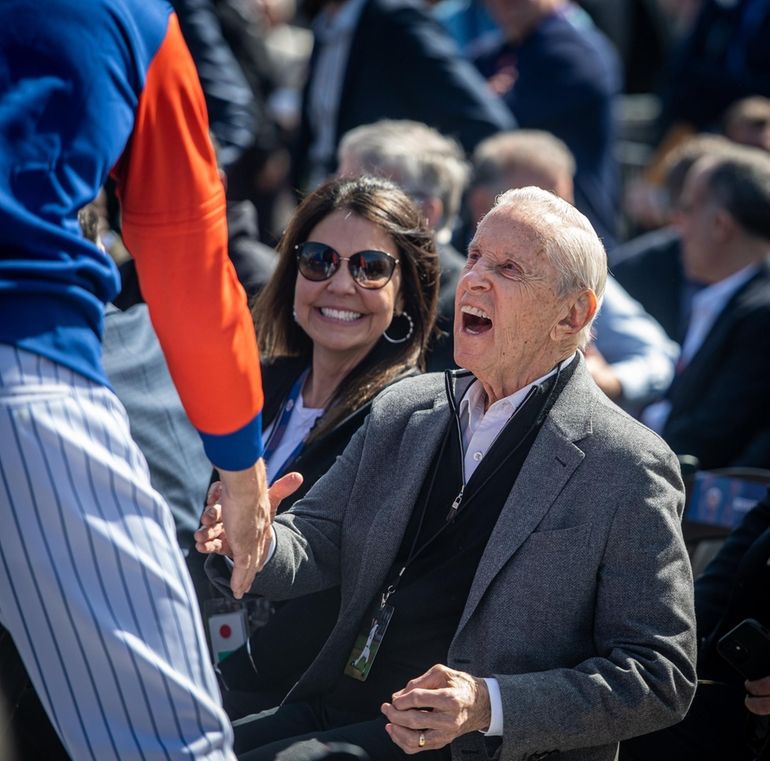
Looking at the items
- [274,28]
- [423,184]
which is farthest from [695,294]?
[274,28]

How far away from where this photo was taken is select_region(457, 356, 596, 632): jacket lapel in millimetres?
2492

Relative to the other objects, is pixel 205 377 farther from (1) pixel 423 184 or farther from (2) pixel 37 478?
(1) pixel 423 184

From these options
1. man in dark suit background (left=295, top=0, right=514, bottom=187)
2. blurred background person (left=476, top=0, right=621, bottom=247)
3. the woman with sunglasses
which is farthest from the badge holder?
blurred background person (left=476, top=0, right=621, bottom=247)

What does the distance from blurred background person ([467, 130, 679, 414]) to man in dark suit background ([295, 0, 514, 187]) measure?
440 mm

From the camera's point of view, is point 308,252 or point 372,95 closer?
point 308,252

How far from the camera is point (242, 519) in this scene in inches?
89.6

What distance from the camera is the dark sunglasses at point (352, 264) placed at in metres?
3.37

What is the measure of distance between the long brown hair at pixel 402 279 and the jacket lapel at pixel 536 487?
780 millimetres

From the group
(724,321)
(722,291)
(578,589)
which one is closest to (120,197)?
(578,589)

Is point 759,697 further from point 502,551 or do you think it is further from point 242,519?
point 242,519

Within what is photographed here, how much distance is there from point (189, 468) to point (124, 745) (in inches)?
56.1

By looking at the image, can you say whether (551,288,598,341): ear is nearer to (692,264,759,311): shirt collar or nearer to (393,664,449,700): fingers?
(393,664,449,700): fingers

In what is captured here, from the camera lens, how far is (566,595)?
2453mm

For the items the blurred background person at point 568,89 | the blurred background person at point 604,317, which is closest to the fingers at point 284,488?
the blurred background person at point 604,317
